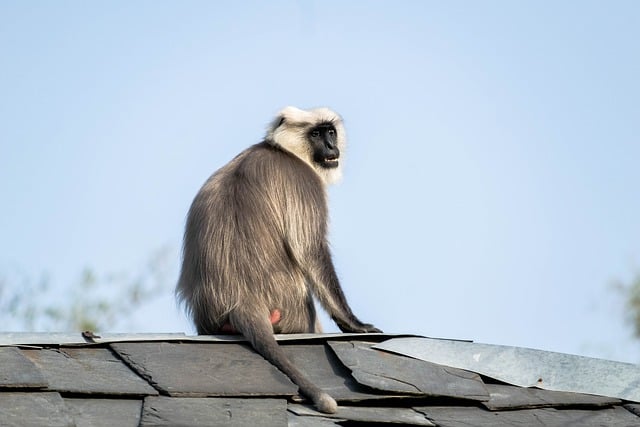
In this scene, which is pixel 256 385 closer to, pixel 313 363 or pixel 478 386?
pixel 313 363

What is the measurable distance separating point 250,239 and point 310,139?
1293mm

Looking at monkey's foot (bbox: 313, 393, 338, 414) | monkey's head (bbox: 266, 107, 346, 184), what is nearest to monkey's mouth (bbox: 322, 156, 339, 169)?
monkey's head (bbox: 266, 107, 346, 184)

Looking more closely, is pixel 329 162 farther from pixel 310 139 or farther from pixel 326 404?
pixel 326 404

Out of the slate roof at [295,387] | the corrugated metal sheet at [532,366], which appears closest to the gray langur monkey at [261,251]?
Result: the slate roof at [295,387]

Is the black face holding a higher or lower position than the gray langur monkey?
higher

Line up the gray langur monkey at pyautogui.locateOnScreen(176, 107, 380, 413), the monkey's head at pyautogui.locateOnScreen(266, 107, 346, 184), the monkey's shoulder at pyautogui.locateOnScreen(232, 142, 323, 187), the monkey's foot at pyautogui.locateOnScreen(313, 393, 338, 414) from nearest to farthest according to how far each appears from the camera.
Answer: the monkey's foot at pyautogui.locateOnScreen(313, 393, 338, 414) < the gray langur monkey at pyautogui.locateOnScreen(176, 107, 380, 413) < the monkey's shoulder at pyautogui.locateOnScreen(232, 142, 323, 187) < the monkey's head at pyautogui.locateOnScreen(266, 107, 346, 184)

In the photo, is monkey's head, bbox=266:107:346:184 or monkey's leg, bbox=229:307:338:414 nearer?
monkey's leg, bbox=229:307:338:414

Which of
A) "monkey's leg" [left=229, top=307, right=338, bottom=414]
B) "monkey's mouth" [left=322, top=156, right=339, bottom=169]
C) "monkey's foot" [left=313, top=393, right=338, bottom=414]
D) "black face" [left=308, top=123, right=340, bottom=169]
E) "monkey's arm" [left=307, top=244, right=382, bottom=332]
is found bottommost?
"monkey's foot" [left=313, top=393, right=338, bottom=414]

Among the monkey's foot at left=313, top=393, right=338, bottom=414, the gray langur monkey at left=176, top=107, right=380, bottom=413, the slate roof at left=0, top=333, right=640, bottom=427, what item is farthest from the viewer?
the gray langur monkey at left=176, top=107, right=380, bottom=413

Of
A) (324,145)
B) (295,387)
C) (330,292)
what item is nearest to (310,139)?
(324,145)

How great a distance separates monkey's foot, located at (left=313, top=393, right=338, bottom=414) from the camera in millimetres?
4086

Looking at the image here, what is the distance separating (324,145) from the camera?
6.95 m

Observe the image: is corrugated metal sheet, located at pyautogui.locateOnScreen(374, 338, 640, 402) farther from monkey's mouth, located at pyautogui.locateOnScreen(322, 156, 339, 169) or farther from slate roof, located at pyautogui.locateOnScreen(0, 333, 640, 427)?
monkey's mouth, located at pyautogui.locateOnScreen(322, 156, 339, 169)

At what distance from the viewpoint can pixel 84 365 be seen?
428 cm
